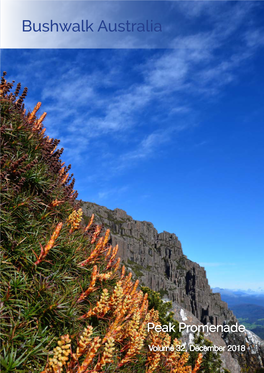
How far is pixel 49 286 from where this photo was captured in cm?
507

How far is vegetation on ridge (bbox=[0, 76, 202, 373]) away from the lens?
435cm

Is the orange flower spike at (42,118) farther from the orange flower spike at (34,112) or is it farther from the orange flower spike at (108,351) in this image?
Result: the orange flower spike at (108,351)

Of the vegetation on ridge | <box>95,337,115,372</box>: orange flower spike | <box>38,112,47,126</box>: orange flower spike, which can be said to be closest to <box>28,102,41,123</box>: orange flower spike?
<box>38,112,47,126</box>: orange flower spike

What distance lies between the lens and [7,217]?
5727mm

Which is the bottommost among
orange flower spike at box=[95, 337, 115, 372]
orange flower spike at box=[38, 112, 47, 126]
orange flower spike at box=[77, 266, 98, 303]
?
orange flower spike at box=[95, 337, 115, 372]

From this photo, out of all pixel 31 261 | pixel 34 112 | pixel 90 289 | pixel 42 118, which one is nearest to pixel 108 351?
pixel 90 289

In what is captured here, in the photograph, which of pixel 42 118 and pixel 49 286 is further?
pixel 42 118

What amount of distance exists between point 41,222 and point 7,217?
93 cm

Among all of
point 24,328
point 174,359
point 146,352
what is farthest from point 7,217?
point 174,359

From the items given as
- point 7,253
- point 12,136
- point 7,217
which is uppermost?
point 12,136

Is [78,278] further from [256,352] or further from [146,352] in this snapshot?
[256,352]

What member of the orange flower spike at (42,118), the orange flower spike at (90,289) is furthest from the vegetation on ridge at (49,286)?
the orange flower spike at (42,118)

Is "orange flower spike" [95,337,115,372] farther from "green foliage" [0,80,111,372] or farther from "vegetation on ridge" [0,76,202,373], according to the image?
"green foliage" [0,80,111,372]

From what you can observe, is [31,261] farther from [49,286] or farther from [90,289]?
[90,289]
